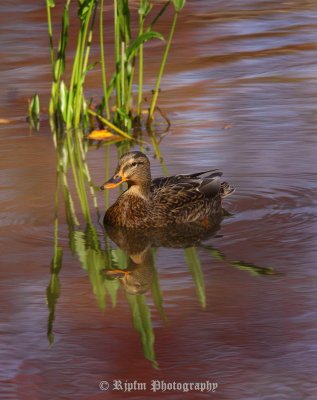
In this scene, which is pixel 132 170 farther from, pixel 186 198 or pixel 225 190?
pixel 225 190

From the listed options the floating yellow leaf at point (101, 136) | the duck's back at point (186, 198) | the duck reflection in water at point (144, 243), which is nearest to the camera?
the duck reflection in water at point (144, 243)

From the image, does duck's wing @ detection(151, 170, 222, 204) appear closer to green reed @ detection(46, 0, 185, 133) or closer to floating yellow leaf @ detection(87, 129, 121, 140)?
green reed @ detection(46, 0, 185, 133)

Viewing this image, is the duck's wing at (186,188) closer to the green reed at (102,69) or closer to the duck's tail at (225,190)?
the duck's tail at (225,190)

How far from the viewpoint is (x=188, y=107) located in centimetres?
1179

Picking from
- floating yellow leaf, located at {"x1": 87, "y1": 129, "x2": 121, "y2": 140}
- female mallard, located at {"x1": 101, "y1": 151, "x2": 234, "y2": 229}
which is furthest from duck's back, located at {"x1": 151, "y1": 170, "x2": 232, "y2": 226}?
floating yellow leaf, located at {"x1": 87, "y1": 129, "x2": 121, "y2": 140}

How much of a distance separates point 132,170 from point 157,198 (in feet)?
0.90

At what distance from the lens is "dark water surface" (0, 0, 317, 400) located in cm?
531

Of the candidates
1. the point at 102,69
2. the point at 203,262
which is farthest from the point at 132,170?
the point at 102,69

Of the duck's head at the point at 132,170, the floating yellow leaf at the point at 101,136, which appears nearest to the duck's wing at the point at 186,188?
the duck's head at the point at 132,170

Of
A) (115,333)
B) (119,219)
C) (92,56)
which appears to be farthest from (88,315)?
(92,56)

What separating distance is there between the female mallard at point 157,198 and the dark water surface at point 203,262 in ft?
0.61

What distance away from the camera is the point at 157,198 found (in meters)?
8.25

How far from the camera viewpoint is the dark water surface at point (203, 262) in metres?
5.31

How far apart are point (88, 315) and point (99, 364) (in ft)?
2.35
